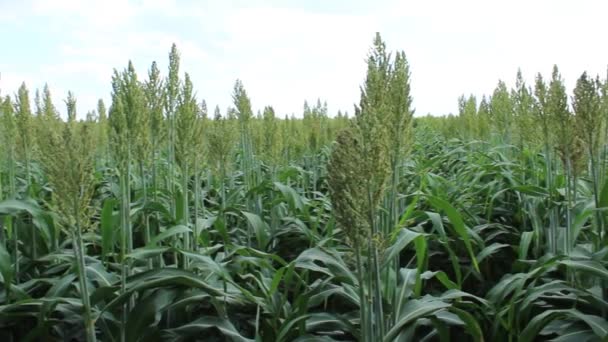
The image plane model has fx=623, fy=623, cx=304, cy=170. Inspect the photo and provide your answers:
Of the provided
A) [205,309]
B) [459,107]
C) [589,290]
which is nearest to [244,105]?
[205,309]

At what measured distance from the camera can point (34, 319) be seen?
3.30 meters

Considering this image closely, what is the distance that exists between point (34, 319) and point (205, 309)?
91 centimetres

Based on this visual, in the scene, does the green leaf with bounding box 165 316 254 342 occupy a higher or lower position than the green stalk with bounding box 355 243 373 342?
lower

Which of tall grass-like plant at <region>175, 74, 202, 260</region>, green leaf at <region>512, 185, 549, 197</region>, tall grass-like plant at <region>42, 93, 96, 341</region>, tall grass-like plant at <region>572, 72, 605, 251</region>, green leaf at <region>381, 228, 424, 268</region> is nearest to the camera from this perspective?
tall grass-like plant at <region>42, 93, 96, 341</region>

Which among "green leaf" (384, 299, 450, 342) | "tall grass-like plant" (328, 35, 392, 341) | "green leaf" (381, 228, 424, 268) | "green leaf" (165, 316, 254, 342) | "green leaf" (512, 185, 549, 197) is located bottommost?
"green leaf" (165, 316, 254, 342)

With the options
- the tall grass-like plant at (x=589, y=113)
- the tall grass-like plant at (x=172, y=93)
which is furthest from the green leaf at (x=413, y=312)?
the tall grass-like plant at (x=172, y=93)

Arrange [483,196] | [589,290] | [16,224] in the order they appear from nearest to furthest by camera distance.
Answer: [589,290] → [16,224] → [483,196]

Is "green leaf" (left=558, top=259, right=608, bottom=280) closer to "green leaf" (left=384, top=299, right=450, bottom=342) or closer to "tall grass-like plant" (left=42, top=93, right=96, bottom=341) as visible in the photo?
"green leaf" (left=384, top=299, right=450, bottom=342)

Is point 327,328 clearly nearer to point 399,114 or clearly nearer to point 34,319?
point 399,114

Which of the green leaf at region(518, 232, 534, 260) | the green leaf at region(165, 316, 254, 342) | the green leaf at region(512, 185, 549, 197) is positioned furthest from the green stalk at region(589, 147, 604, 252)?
the green leaf at region(165, 316, 254, 342)

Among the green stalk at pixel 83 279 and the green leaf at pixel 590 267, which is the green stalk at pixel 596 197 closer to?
the green leaf at pixel 590 267

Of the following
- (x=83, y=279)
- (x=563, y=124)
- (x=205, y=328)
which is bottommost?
(x=205, y=328)

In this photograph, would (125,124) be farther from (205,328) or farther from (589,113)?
(589,113)

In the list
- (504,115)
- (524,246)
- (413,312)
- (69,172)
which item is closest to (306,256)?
(413,312)
